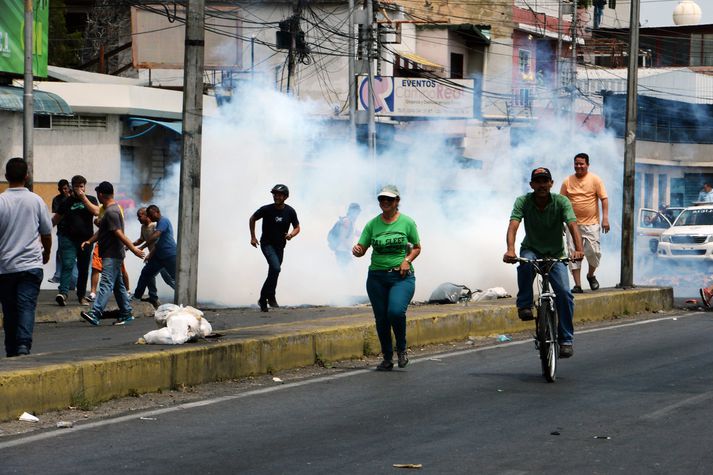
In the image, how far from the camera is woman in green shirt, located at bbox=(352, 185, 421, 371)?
11.9 metres

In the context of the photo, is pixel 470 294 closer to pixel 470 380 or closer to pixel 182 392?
pixel 470 380

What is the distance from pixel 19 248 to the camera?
402 inches

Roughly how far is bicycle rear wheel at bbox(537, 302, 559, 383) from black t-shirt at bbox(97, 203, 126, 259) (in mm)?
6127

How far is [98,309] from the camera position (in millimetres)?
16016

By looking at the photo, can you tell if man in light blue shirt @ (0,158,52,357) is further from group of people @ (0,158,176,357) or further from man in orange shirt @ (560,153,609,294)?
man in orange shirt @ (560,153,609,294)

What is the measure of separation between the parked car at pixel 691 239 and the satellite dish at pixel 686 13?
4366cm

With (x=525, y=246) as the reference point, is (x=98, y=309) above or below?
below

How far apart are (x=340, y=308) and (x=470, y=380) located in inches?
305

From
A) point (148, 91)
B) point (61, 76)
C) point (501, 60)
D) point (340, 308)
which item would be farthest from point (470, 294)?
point (501, 60)

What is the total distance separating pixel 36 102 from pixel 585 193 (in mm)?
14484

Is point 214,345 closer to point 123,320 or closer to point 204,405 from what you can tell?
point 204,405

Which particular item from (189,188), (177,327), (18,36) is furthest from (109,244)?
(18,36)

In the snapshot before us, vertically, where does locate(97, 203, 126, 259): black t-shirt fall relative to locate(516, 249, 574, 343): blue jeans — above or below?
above

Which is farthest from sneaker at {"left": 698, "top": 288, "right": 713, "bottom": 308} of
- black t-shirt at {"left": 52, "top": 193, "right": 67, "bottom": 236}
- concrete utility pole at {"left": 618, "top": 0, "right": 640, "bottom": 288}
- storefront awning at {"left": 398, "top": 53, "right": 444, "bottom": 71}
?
storefront awning at {"left": 398, "top": 53, "right": 444, "bottom": 71}
